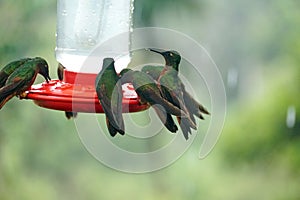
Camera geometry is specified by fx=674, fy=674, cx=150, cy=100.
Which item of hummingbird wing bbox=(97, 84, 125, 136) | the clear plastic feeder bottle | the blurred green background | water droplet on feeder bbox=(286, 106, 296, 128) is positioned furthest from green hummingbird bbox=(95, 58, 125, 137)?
water droplet on feeder bbox=(286, 106, 296, 128)

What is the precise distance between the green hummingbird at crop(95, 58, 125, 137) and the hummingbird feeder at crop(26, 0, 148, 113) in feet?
0.14

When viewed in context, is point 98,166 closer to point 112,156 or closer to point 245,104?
point 112,156

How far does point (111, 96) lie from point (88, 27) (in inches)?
15.0

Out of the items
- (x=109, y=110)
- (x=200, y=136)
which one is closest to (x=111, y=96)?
(x=109, y=110)

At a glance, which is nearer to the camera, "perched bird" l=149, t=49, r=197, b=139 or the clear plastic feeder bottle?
"perched bird" l=149, t=49, r=197, b=139

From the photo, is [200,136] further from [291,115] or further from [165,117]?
[165,117]

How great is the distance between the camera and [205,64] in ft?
7.66

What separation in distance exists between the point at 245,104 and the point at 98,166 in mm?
588

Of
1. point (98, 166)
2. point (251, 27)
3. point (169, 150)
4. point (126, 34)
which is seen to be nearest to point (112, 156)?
point (98, 166)

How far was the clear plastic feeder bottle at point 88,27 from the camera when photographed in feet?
3.86

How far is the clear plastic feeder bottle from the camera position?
1177mm

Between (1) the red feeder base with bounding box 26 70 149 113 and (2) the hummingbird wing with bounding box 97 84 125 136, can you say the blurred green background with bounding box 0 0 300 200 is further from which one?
(2) the hummingbird wing with bounding box 97 84 125 136

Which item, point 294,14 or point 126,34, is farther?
point 294,14

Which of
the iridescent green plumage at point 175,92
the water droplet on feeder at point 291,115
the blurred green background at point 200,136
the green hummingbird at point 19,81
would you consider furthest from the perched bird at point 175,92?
the water droplet on feeder at point 291,115
